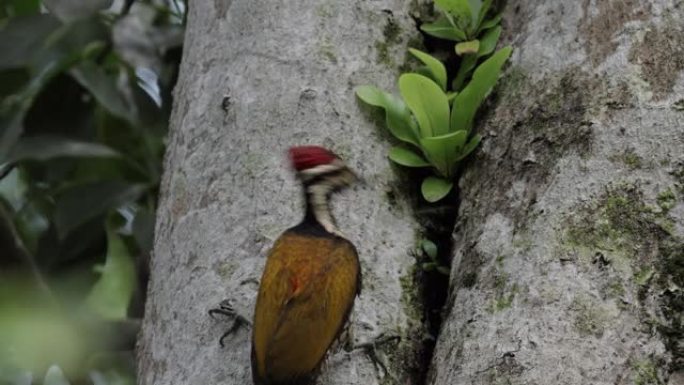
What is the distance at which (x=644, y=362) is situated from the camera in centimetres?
207

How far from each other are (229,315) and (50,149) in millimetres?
1346

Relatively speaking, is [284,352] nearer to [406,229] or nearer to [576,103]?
[406,229]

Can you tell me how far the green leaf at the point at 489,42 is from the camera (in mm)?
2725

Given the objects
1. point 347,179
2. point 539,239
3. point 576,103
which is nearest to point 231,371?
point 347,179

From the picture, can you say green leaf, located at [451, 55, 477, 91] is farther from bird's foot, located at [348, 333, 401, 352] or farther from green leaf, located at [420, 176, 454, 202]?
bird's foot, located at [348, 333, 401, 352]

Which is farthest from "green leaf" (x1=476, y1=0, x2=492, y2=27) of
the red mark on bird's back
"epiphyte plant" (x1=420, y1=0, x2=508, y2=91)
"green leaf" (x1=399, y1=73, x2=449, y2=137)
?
the red mark on bird's back

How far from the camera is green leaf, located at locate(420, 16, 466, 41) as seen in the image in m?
2.78

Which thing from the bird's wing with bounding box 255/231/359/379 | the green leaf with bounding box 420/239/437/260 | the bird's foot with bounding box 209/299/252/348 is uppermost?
the bird's wing with bounding box 255/231/359/379

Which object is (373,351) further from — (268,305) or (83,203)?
(83,203)

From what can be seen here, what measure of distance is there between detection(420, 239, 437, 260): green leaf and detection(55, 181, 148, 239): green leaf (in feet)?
3.93

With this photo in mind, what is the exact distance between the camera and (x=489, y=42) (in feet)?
8.98

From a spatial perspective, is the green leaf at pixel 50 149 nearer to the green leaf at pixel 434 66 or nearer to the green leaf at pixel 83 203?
the green leaf at pixel 83 203

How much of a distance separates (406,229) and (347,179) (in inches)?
8.3

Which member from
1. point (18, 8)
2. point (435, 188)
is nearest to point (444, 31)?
point (435, 188)
